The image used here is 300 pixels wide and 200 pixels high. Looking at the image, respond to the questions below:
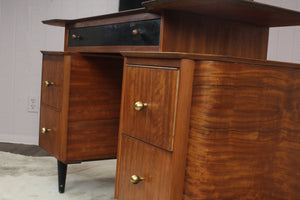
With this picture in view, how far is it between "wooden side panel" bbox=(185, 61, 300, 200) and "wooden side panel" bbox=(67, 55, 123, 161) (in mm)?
923

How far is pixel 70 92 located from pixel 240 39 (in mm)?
866

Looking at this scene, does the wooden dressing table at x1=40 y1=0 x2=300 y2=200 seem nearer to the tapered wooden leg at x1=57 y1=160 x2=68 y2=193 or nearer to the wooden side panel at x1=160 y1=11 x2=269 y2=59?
the wooden side panel at x1=160 y1=11 x2=269 y2=59

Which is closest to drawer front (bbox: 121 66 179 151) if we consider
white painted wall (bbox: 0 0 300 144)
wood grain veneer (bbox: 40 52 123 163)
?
wood grain veneer (bbox: 40 52 123 163)

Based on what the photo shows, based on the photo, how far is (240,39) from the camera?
4.32ft

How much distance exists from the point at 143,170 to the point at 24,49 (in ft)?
7.57

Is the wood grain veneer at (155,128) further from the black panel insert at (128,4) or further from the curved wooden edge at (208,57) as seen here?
the black panel insert at (128,4)

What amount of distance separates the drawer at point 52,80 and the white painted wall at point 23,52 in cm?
109

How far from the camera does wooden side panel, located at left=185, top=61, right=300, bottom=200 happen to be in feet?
3.11

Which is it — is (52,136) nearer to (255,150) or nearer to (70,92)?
(70,92)

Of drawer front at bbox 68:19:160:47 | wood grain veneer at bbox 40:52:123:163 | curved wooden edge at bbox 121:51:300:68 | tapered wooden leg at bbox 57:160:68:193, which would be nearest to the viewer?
curved wooden edge at bbox 121:51:300:68

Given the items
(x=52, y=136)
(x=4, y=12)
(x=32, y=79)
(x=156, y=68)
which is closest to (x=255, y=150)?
(x=156, y=68)

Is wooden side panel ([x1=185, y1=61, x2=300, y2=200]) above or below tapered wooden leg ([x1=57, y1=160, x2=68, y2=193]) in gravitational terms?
above

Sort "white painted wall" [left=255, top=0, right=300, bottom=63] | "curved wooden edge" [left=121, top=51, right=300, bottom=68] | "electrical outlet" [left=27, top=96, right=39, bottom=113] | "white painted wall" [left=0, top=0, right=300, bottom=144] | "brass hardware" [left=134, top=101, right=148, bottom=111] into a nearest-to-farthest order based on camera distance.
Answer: "curved wooden edge" [left=121, top=51, right=300, bottom=68] → "brass hardware" [left=134, top=101, right=148, bottom=111] → "white painted wall" [left=255, top=0, right=300, bottom=63] → "white painted wall" [left=0, top=0, right=300, bottom=144] → "electrical outlet" [left=27, top=96, right=39, bottom=113]

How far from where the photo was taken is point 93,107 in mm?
1815
